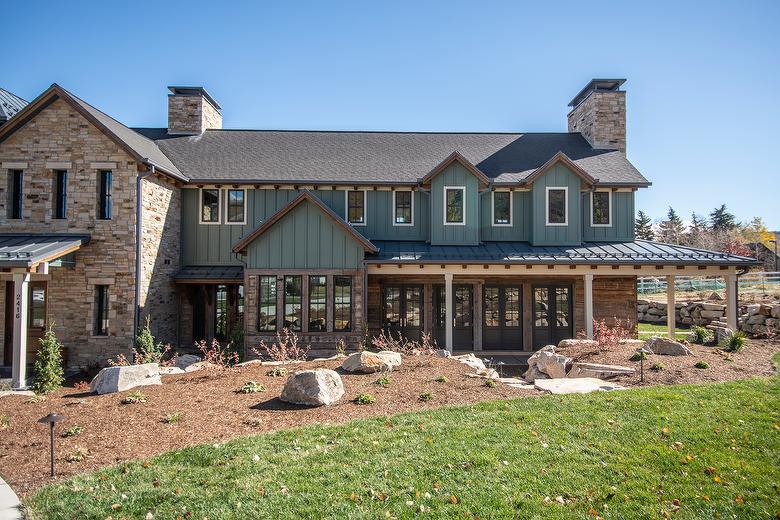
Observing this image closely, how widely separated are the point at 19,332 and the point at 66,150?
5442 mm

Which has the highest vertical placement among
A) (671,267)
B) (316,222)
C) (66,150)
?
(66,150)

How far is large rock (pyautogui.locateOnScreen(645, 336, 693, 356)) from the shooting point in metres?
10.7

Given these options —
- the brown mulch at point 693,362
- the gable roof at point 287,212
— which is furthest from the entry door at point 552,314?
the gable roof at point 287,212

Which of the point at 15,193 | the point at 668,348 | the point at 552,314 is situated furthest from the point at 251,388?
the point at 552,314

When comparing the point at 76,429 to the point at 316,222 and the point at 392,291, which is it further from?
the point at 392,291

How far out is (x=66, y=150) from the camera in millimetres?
13000

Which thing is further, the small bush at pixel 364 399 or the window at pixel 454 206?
the window at pixel 454 206

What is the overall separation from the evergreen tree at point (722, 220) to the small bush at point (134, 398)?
6747cm

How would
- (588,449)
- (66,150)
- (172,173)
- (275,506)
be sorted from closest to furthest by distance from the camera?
(275,506) < (588,449) < (66,150) < (172,173)

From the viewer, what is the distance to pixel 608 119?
17.9 meters

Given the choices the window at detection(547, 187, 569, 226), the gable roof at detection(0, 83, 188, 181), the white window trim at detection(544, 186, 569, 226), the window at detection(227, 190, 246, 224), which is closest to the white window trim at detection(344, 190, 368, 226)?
the window at detection(227, 190, 246, 224)

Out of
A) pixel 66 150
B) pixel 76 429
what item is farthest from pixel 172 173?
pixel 76 429

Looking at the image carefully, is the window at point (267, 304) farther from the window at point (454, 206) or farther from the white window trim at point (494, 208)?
the white window trim at point (494, 208)

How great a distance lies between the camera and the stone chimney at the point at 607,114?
17.7 meters
